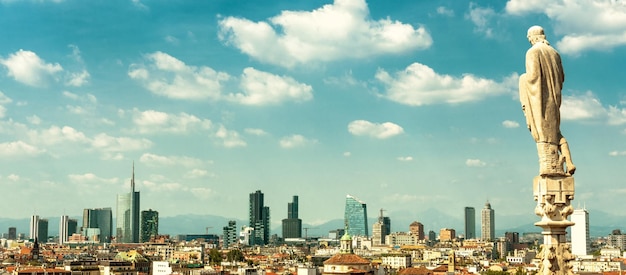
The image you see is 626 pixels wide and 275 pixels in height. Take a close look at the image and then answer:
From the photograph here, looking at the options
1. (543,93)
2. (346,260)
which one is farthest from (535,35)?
(346,260)

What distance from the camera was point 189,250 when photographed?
162500 mm

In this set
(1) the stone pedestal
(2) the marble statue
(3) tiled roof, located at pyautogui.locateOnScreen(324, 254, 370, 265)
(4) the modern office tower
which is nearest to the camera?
(1) the stone pedestal

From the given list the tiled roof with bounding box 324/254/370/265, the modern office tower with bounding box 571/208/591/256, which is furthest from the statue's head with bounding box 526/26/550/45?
the modern office tower with bounding box 571/208/591/256

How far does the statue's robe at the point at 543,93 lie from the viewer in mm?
9570

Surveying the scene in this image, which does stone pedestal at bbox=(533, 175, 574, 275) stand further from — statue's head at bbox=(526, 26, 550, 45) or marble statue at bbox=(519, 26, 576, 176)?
statue's head at bbox=(526, 26, 550, 45)

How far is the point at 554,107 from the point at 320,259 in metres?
130

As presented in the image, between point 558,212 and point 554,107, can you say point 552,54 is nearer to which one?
point 554,107

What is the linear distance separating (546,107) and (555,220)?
3.96 ft

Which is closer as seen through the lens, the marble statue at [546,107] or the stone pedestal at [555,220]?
the stone pedestal at [555,220]

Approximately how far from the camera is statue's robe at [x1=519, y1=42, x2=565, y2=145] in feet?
31.4

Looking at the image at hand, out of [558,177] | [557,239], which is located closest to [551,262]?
[557,239]

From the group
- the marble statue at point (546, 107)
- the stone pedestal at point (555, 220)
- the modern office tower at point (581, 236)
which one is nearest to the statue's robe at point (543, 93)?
the marble statue at point (546, 107)

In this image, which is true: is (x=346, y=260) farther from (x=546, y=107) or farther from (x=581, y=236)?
(x=581, y=236)

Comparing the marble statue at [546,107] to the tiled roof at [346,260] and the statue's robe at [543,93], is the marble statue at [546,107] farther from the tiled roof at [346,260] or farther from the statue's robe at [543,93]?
the tiled roof at [346,260]
